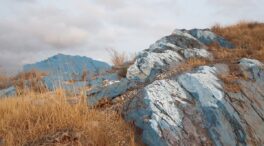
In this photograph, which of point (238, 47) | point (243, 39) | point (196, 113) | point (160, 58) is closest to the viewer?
point (196, 113)

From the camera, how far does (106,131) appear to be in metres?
5.79

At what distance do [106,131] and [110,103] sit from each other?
1285mm

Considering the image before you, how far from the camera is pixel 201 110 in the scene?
6.31m

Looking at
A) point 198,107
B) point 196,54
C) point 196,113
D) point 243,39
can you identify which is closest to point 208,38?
Answer: point 243,39

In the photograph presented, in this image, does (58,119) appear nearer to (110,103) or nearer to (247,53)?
(110,103)

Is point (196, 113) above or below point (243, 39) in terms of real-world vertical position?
below

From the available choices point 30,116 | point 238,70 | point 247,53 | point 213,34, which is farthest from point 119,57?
point 30,116

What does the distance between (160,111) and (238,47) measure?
239 inches

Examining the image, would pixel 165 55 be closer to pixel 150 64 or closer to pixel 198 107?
pixel 150 64

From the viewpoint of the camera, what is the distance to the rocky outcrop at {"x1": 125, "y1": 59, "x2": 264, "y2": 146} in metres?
5.82

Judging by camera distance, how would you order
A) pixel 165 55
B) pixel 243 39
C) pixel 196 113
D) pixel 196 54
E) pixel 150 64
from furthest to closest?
pixel 243 39 < pixel 196 54 < pixel 165 55 < pixel 150 64 < pixel 196 113

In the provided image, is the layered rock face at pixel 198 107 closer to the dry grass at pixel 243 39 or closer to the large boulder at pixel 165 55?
the large boulder at pixel 165 55

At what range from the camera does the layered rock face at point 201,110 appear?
5836 mm

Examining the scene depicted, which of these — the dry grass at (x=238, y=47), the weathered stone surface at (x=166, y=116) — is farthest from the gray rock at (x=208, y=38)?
the weathered stone surface at (x=166, y=116)
